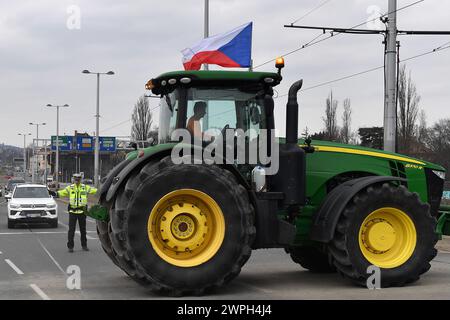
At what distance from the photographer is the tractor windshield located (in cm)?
835

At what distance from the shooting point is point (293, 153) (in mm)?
8375

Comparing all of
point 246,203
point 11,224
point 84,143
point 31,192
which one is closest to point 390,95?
point 246,203

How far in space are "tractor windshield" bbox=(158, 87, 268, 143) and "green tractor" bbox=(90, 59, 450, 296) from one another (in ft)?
0.04

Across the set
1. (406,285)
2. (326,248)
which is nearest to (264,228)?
(326,248)

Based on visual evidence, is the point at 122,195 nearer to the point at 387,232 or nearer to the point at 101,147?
the point at 387,232

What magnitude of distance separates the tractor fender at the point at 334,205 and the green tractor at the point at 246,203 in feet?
0.06

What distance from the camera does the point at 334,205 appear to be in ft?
27.8

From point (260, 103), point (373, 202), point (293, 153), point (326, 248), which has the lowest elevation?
point (326, 248)

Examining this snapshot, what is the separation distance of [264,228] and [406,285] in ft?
7.26

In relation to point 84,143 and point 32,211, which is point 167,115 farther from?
A: point 84,143

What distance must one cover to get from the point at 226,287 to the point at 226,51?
450cm

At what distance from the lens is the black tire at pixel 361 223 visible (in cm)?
834

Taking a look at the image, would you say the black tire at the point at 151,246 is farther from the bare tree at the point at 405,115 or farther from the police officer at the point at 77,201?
the bare tree at the point at 405,115
